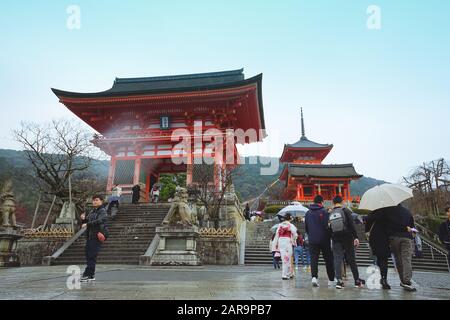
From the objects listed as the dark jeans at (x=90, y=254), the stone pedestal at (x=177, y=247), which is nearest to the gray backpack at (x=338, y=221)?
the dark jeans at (x=90, y=254)

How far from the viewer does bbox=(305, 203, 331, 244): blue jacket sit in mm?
5598

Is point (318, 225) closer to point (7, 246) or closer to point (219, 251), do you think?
point (219, 251)

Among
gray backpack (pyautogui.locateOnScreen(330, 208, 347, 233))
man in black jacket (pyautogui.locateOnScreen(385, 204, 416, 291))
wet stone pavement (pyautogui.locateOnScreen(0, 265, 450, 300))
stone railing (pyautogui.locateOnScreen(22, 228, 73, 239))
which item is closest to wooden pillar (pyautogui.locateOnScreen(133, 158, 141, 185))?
stone railing (pyautogui.locateOnScreen(22, 228, 73, 239))

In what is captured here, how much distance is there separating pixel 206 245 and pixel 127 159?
→ 34.5 ft

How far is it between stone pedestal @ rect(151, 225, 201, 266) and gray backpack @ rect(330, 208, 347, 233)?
22.4 ft

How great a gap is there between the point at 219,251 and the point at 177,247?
2.68 meters

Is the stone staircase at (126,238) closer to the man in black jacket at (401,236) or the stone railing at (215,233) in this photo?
the stone railing at (215,233)

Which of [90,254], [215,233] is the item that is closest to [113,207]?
[215,233]

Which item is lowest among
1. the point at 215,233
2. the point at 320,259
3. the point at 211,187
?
the point at 320,259

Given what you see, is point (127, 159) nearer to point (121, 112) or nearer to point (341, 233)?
point (121, 112)

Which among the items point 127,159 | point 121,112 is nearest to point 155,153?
point 127,159

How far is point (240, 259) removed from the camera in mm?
14352

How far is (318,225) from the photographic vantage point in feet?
18.6

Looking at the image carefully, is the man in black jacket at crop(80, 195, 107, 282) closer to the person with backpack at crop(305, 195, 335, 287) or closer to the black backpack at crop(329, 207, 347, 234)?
the person with backpack at crop(305, 195, 335, 287)
